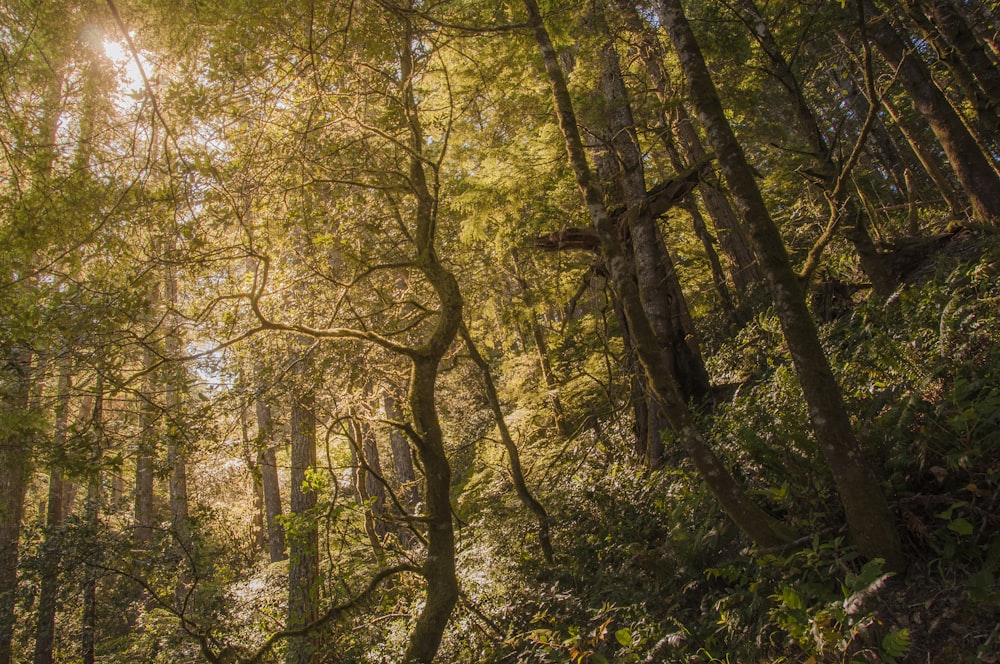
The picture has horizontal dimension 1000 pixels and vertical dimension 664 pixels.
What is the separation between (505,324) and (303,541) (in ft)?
18.3

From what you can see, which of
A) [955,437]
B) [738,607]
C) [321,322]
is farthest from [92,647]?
[955,437]

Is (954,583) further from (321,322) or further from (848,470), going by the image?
(321,322)

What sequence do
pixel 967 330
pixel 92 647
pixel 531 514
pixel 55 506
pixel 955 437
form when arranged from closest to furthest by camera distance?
1. pixel 955 437
2. pixel 967 330
3. pixel 531 514
4. pixel 92 647
5. pixel 55 506

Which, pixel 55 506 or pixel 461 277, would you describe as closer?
pixel 461 277

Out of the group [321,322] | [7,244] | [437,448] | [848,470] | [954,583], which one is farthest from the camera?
[321,322]

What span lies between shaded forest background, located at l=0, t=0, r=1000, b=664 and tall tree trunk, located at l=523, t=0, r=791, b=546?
0.03m

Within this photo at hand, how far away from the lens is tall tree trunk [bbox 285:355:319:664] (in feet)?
18.0

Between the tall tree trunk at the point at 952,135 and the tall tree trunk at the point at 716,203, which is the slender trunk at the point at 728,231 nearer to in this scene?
the tall tree trunk at the point at 716,203

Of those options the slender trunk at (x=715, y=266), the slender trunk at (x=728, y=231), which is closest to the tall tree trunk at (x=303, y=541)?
the slender trunk at (x=715, y=266)

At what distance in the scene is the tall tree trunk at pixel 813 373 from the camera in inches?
132

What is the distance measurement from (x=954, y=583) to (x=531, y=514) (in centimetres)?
500

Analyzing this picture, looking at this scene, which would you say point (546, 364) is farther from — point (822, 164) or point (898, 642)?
point (898, 642)

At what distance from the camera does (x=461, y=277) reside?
31.7 feet

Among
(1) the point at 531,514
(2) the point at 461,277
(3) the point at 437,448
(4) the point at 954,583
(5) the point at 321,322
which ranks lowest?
(4) the point at 954,583
